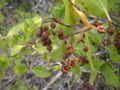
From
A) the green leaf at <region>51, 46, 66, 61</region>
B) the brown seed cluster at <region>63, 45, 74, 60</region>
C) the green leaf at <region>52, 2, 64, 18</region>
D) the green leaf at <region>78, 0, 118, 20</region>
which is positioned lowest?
the green leaf at <region>51, 46, 66, 61</region>

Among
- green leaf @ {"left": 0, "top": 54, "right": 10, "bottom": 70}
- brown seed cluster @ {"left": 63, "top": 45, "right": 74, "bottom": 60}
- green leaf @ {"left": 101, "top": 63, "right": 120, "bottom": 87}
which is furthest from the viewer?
green leaf @ {"left": 0, "top": 54, "right": 10, "bottom": 70}

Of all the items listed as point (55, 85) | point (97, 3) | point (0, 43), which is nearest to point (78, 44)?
point (97, 3)

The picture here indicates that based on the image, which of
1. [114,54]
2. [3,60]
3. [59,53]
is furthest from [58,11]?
[3,60]

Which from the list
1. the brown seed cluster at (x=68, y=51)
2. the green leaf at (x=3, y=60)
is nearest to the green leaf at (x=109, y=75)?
the brown seed cluster at (x=68, y=51)

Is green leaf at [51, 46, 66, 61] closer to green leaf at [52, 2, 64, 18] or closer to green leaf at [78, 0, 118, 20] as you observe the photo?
green leaf at [52, 2, 64, 18]

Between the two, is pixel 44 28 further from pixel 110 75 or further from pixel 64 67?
pixel 110 75

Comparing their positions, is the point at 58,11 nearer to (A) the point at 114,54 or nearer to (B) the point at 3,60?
(A) the point at 114,54

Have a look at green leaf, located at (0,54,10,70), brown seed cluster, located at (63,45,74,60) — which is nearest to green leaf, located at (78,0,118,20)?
brown seed cluster, located at (63,45,74,60)

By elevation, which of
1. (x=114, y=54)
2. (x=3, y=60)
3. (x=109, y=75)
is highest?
(x=114, y=54)

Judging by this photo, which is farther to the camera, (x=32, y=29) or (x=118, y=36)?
(x=32, y=29)

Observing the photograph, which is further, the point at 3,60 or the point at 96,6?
the point at 3,60

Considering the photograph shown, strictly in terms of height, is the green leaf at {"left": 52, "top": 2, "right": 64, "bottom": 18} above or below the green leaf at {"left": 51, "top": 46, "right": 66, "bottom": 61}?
above
